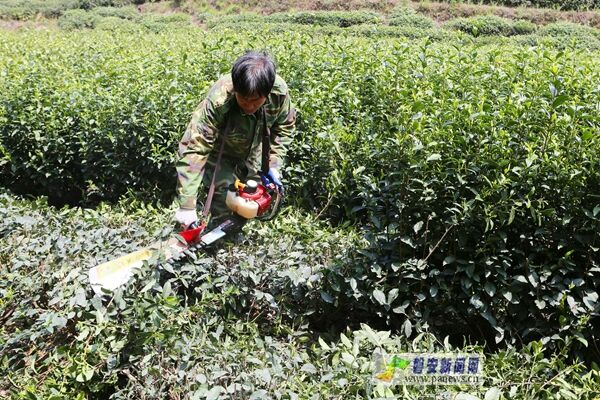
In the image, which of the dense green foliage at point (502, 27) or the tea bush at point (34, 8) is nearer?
the dense green foliage at point (502, 27)

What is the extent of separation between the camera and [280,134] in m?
2.94

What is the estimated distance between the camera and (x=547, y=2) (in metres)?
15.4

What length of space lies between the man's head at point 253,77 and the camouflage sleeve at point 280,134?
1.48 feet

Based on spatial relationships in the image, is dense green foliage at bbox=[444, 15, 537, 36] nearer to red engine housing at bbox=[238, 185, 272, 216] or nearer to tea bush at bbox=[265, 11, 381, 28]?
tea bush at bbox=[265, 11, 381, 28]

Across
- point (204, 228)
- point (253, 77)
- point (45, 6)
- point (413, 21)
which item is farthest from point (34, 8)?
point (253, 77)

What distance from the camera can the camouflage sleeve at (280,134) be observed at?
9.46ft

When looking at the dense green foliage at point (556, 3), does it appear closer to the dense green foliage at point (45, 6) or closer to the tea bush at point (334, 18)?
the tea bush at point (334, 18)

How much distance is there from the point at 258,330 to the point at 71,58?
4.33m

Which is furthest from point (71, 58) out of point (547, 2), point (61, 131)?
point (547, 2)

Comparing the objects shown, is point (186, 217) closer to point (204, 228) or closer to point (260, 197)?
point (204, 228)

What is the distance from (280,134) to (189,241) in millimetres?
747

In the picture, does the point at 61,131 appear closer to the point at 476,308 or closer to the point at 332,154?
the point at 332,154

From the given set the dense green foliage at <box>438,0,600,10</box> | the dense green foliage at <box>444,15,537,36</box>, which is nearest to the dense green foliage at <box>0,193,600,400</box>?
the dense green foliage at <box>444,15,537,36</box>

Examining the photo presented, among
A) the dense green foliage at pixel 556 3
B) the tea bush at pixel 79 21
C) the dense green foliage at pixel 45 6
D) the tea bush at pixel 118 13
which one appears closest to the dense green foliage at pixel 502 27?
the dense green foliage at pixel 556 3
